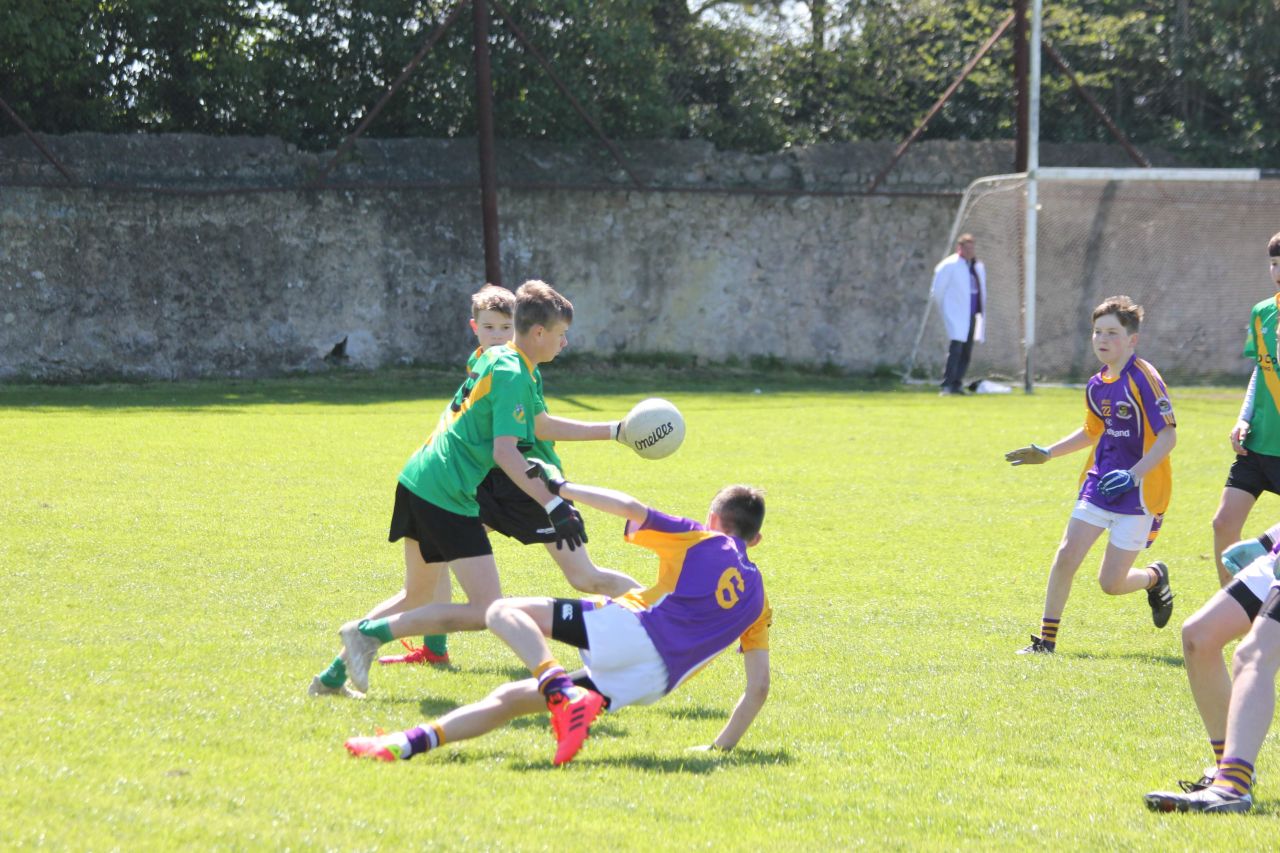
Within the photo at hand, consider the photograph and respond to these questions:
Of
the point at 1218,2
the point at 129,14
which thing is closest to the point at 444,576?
the point at 129,14

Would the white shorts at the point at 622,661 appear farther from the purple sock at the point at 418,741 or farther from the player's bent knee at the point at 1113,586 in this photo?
the player's bent knee at the point at 1113,586

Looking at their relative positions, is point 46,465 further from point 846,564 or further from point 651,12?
point 651,12

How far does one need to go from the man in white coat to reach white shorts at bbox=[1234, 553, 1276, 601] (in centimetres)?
1496

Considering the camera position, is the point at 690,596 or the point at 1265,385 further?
the point at 1265,385

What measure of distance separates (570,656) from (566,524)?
1.74m

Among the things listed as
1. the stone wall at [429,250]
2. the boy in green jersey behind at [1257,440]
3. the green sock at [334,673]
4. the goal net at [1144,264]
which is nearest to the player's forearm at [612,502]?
the green sock at [334,673]

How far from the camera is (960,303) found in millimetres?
19188

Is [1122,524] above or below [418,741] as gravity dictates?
above

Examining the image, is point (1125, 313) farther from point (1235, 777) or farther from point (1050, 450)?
point (1235, 777)

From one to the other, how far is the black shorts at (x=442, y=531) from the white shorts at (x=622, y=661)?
3.13ft

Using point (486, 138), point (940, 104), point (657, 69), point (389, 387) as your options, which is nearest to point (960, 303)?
point (940, 104)

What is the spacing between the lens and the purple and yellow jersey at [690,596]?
4.76 meters

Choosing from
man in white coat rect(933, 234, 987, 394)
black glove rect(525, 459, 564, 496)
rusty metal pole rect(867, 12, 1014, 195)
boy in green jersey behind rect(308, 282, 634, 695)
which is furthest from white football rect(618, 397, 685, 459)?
rusty metal pole rect(867, 12, 1014, 195)

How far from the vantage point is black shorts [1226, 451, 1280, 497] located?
7293 millimetres
